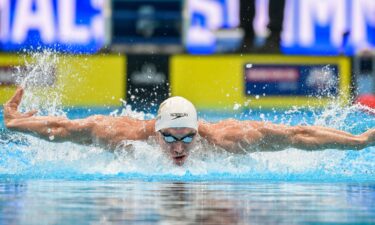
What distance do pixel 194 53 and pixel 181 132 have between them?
725 centimetres

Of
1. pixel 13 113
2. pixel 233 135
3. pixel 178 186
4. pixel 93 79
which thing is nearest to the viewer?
pixel 178 186

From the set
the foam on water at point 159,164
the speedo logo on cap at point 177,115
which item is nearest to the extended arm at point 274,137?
the foam on water at point 159,164

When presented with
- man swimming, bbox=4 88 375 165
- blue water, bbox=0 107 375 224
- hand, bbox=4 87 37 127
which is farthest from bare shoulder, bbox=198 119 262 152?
hand, bbox=4 87 37 127

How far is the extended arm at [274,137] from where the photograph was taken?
23.6 ft

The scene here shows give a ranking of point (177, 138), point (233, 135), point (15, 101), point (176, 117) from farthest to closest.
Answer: point (15, 101) → point (233, 135) → point (176, 117) → point (177, 138)

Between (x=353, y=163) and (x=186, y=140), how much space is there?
1659mm

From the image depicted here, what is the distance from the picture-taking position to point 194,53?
14.3 metres

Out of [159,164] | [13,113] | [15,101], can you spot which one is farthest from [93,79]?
[159,164]

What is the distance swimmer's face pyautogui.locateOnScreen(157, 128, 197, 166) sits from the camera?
23.3 ft

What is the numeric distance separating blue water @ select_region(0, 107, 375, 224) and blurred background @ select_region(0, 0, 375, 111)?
12.7 feet

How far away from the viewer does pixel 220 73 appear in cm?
1338

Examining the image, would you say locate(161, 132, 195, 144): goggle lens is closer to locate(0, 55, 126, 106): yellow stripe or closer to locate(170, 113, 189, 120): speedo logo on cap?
locate(170, 113, 189, 120): speedo logo on cap

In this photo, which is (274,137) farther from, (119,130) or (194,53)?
(194,53)

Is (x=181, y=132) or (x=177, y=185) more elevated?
(x=181, y=132)
